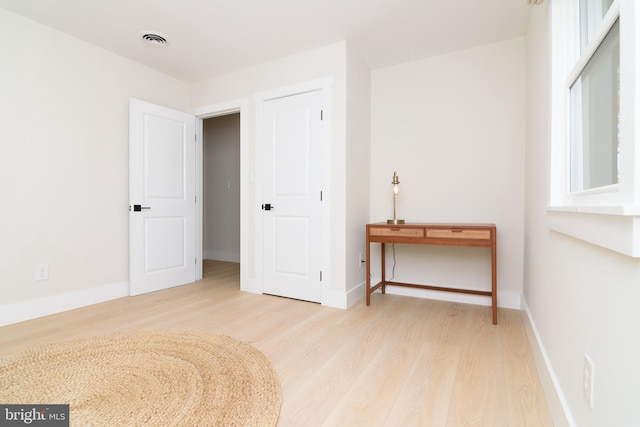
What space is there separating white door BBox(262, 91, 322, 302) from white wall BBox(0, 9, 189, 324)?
4.98 feet

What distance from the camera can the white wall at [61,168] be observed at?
2.53m

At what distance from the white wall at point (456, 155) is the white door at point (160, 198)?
2.21 metres

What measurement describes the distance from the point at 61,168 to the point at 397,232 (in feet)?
10.0

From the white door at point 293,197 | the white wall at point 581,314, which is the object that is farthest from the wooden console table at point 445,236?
the white door at point 293,197

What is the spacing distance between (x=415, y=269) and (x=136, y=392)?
2605 millimetres

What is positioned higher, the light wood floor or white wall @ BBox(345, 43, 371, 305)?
white wall @ BBox(345, 43, 371, 305)

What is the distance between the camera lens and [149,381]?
5.18ft

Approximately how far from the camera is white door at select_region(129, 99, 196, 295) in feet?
10.8

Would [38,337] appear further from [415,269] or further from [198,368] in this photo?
[415,269]

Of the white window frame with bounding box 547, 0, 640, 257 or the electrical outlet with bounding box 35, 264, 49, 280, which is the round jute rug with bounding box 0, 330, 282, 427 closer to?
the electrical outlet with bounding box 35, 264, 49, 280

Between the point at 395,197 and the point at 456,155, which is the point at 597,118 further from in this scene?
the point at 395,197

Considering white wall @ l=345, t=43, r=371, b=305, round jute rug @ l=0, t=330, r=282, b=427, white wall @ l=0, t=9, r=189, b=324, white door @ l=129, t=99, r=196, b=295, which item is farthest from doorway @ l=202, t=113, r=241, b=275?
round jute rug @ l=0, t=330, r=282, b=427

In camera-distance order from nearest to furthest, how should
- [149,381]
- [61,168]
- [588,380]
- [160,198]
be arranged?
[588,380]
[149,381]
[61,168]
[160,198]

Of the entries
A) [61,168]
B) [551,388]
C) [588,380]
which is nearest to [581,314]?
[588,380]
